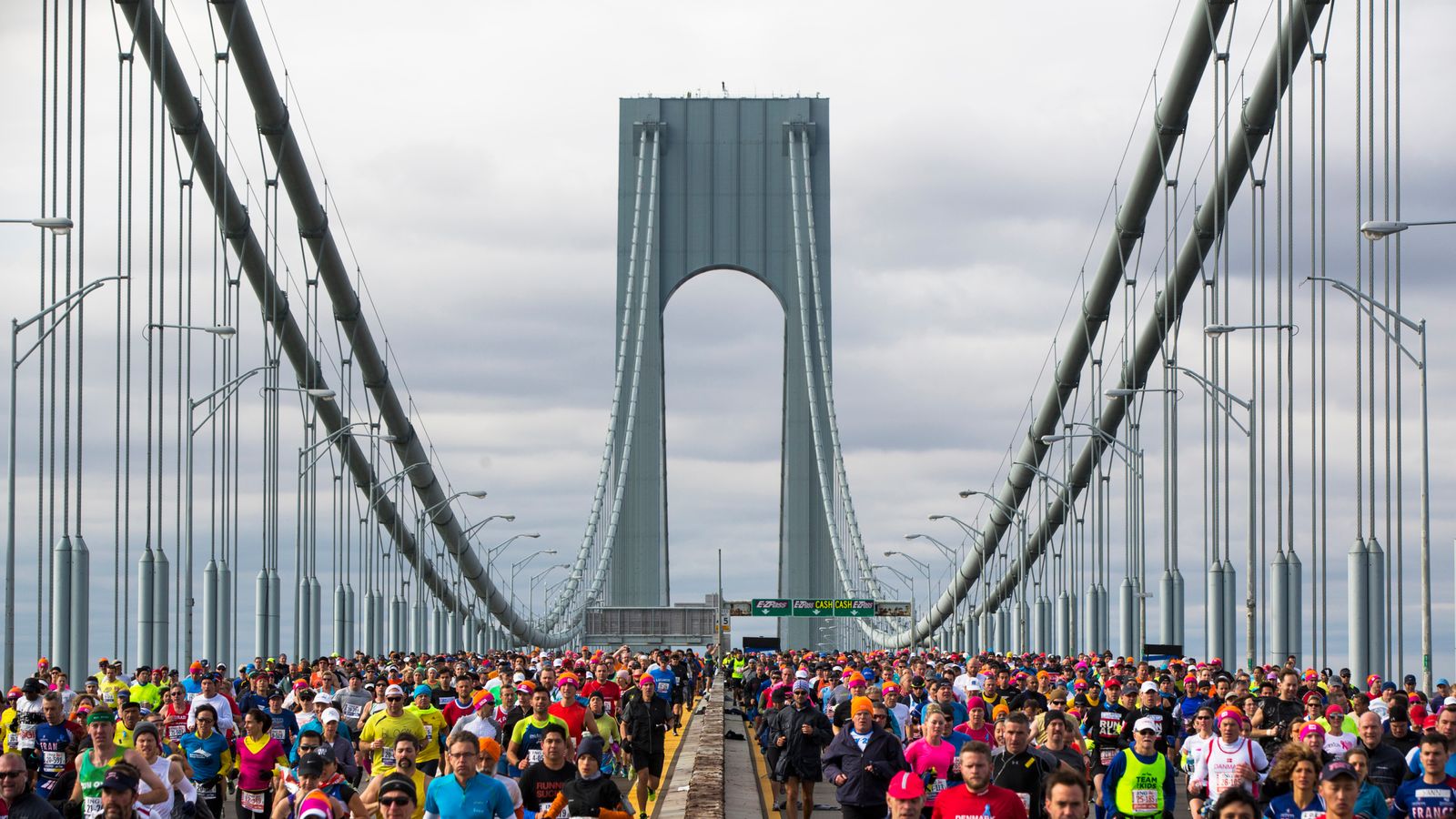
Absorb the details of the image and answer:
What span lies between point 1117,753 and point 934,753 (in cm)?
115

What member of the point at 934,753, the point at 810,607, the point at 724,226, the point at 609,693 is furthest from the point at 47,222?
the point at 724,226

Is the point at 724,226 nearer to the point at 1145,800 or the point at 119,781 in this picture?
the point at 1145,800

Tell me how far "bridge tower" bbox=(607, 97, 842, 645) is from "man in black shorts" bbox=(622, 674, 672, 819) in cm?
9065

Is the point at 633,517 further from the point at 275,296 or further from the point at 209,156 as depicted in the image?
the point at 209,156

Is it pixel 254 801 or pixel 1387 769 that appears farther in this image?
pixel 254 801

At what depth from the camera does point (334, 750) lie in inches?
572

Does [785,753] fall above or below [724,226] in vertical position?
below

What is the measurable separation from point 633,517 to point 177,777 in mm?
97249

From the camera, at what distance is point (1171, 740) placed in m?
20.7

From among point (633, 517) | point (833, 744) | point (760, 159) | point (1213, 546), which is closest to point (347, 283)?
point (1213, 546)

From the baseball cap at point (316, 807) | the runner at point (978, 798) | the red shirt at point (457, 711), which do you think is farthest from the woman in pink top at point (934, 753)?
the baseball cap at point (316, 807)

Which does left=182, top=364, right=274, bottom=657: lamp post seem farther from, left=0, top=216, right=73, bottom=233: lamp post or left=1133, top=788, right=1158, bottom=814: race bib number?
left=1133, top=788, right=1158, bottom=814: race bib number

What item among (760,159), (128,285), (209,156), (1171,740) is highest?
(760,159)

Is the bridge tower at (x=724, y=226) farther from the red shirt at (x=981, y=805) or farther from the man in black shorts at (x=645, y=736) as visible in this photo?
the red shirt at (x=981, y=805)
